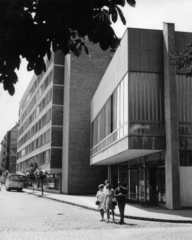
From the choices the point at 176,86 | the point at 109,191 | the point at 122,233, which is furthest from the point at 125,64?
the point at 122,233

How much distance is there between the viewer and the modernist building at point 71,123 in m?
41.3

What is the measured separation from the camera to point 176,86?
20625 millimetres

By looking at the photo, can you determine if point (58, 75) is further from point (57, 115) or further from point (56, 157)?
point (56, 157)

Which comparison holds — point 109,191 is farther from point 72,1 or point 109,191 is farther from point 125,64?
point 72,1

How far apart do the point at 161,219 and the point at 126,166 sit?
14.5 metres

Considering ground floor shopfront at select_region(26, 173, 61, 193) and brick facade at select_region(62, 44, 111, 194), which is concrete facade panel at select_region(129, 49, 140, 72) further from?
ground floor shopfront at select_region(26, 173, 61, 193)

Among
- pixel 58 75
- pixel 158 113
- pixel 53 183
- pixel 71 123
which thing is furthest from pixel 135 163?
pixel 53 183

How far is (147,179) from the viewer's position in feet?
76.7

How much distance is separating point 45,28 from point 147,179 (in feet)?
68.3

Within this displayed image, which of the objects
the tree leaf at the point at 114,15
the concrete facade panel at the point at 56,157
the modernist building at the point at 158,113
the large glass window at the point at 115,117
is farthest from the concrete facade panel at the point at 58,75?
the tree leaf at the point at 114,15

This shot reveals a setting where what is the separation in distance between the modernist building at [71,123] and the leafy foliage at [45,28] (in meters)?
34.1

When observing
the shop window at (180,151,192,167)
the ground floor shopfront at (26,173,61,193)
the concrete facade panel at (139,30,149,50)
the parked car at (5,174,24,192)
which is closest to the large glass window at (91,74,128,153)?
the concrete facade panel at (139,30,149,50)

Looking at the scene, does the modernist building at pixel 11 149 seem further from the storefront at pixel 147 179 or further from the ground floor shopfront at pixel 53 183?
the storefront at pixel 147 179

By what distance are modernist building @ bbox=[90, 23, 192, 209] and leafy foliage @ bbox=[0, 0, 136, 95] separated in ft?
54.0
